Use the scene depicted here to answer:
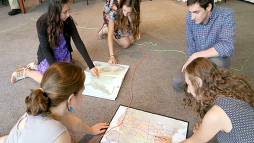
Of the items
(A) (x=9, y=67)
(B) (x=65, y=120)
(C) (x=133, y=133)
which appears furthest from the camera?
(A) (x=9, y=67)

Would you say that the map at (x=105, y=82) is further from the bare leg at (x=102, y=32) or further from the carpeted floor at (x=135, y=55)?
the bare leg at (x=102, y=32)

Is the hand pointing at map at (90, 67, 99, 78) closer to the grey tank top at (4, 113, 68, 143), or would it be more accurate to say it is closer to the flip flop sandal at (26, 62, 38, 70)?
the flip flop sandal at (26, 62, 38, 70)

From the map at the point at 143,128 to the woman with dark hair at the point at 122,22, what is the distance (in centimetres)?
66

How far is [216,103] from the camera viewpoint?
88 centimetres

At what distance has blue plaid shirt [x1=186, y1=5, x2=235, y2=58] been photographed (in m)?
1.33

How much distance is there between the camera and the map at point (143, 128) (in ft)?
3.81

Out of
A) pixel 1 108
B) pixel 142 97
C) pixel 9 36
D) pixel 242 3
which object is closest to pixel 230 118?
pixel 142 97

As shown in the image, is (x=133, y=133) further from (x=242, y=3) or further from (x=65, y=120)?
(x=242, y=3)

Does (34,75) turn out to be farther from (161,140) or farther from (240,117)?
(240,117)

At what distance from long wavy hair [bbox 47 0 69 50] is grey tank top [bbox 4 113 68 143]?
2.70 feet

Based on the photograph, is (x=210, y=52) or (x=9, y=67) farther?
(x=9, y=67)

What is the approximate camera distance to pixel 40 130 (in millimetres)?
746

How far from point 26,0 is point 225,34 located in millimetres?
3595

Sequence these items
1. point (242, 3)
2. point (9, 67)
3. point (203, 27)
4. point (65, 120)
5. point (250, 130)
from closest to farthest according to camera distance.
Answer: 1. point (250, 130)
2. point (65, 120)
3. point (203, 27)
4. point (9, 67)
5. point (242, 3)
